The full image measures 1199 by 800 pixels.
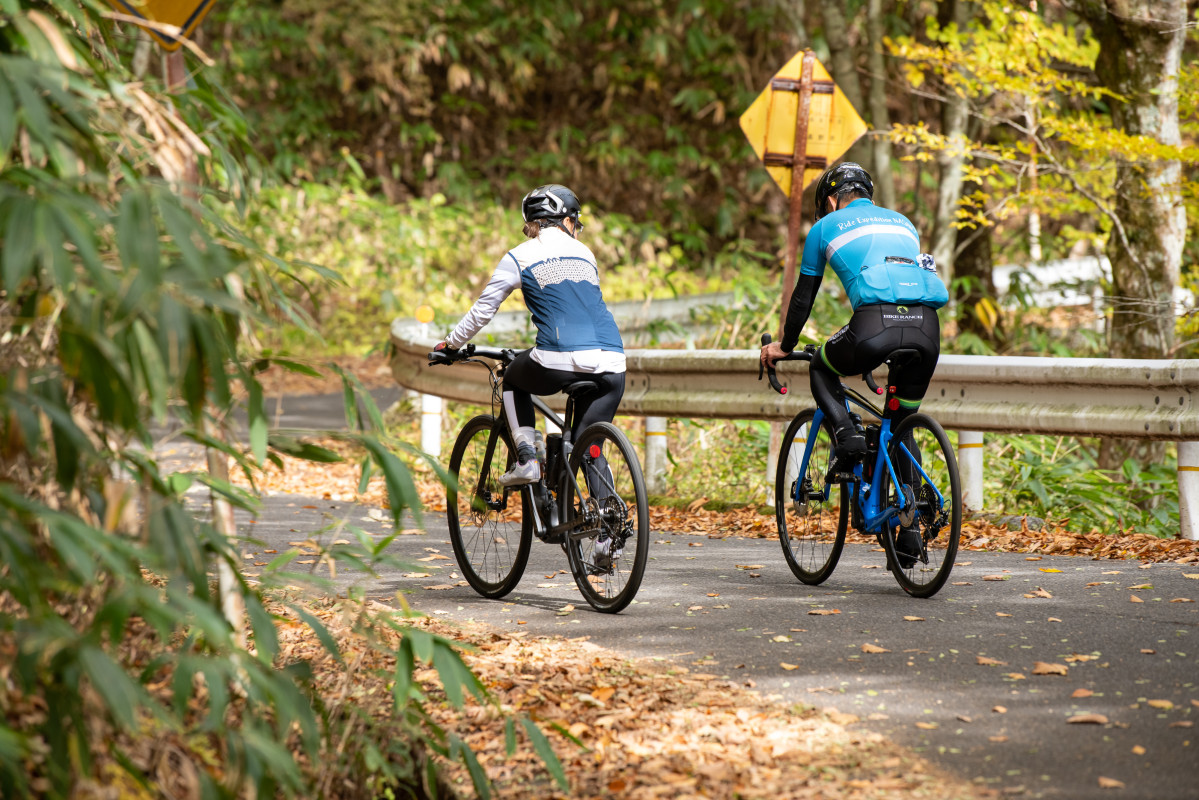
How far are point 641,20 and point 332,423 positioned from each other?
49.3ft

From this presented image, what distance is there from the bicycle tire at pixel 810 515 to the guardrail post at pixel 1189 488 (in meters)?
2.28

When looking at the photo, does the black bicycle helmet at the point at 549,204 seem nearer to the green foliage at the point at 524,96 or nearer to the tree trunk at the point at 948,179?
the tree trunk at the point at 948,179

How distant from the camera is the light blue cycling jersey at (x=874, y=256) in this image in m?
6.43

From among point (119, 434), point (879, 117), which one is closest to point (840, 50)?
point (879, 117)

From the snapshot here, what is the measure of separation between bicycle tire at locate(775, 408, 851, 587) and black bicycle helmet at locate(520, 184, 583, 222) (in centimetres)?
179

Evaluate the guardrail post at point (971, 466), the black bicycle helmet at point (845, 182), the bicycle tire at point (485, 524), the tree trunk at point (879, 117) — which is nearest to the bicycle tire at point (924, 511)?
the black bicycle helmet at point (845, 182)

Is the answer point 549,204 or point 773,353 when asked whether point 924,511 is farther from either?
point 549,204

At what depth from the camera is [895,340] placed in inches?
253

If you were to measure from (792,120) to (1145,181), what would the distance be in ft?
11.9

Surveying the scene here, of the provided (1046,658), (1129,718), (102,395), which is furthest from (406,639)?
(1046,658)

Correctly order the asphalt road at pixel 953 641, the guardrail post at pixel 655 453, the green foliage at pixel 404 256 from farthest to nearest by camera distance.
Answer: the green foliage at pixel 404 256 → the guardrail post at pixel 655 453 → the asphalt road at pixel 953 641

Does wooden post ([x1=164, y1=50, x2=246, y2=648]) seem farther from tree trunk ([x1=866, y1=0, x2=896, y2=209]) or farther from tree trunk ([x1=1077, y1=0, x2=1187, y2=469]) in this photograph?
tree trunk ([x1=866, y1=0, x2=896, y2=209])

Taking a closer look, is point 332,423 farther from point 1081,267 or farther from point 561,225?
point 1081,267

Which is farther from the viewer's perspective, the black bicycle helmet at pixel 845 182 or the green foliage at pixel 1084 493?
the green foliage at pixel 1084 493
